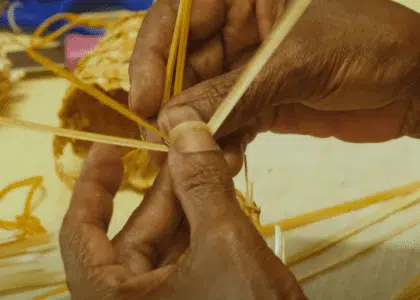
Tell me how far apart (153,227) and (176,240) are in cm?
4

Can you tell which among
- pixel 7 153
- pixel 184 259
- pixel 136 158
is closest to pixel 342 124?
pixel 136 158

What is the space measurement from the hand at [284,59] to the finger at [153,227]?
0.28 feet

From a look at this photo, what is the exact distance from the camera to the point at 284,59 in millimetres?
588

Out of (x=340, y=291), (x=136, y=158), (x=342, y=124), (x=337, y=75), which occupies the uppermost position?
(x=337, y=75)

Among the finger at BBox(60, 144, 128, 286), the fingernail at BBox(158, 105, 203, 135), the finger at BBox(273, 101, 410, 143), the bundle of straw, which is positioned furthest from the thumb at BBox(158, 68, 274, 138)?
the bundle of straw

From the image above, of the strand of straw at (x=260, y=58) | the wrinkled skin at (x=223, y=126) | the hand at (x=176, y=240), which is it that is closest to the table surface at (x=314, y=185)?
the wrinkled skin at (x=223, y=126)

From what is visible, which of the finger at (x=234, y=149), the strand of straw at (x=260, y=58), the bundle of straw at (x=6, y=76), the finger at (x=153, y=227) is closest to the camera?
the strand of straw at (x=260, y=58)

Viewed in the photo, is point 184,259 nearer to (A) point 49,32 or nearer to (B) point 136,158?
(B) point 136,158

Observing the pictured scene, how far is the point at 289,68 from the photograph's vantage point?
59 centimetres

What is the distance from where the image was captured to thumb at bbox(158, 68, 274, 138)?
1.77 ft

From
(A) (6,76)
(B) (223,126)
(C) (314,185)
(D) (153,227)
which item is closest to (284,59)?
(B) (223,126)

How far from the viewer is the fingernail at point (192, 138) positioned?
0.50 m

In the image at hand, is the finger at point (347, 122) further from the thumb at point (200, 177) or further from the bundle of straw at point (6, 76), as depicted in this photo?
the bundle of straw at point (6, 76)

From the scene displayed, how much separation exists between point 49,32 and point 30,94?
16 centimetres
